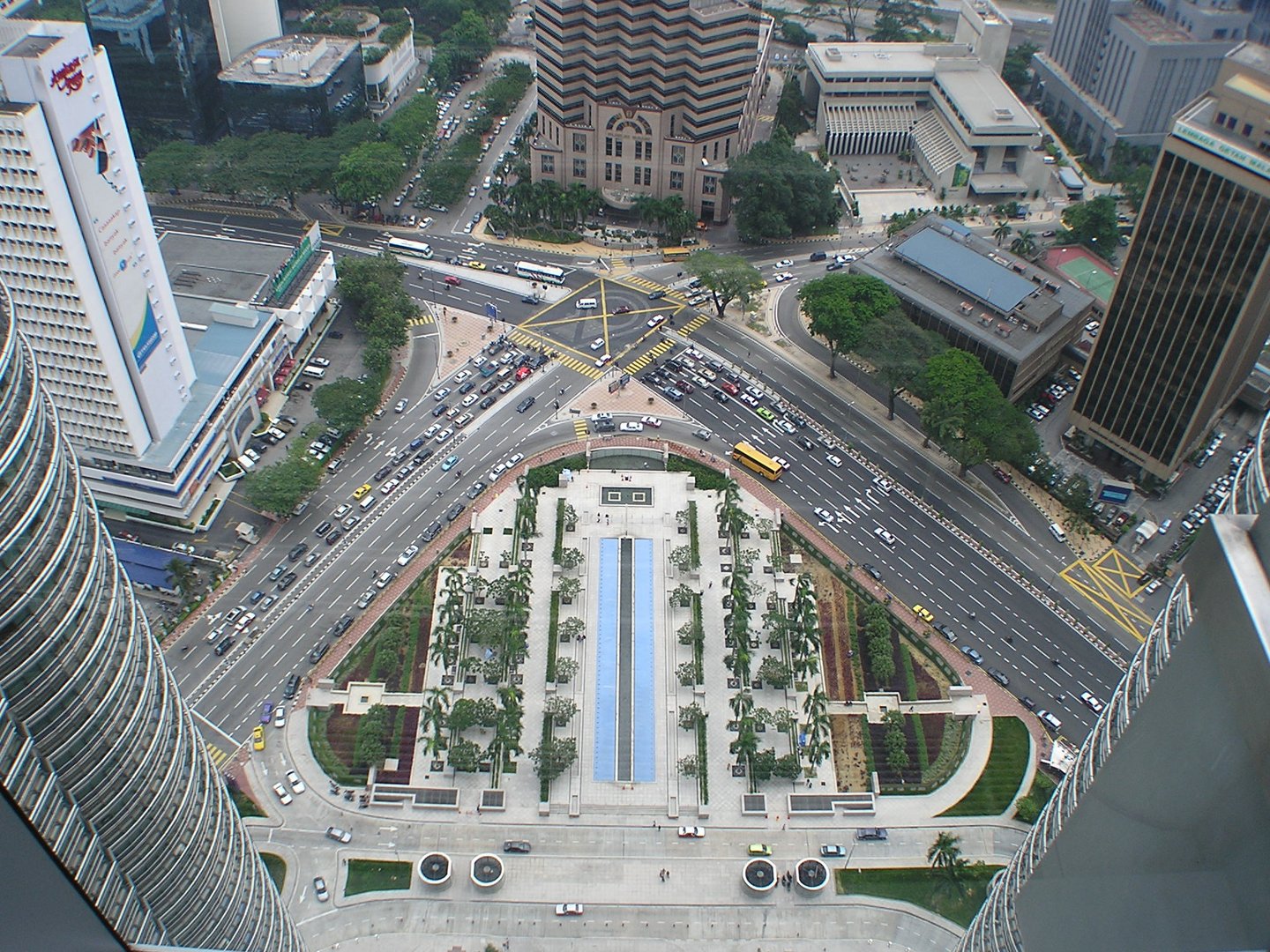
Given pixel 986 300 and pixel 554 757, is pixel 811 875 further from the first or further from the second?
pixel 986 300

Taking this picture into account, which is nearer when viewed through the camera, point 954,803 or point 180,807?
point 180,807

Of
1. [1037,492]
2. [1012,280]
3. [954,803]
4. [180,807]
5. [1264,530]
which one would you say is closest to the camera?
[1264,530]

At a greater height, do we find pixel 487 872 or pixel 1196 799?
pixel 1196 799

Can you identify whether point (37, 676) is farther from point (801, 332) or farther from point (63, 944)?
point (801, 332)

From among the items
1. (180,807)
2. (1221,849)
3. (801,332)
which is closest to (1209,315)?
(801,332)

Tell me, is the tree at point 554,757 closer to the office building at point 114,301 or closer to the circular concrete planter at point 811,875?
the circular concrete planter at point 811,875

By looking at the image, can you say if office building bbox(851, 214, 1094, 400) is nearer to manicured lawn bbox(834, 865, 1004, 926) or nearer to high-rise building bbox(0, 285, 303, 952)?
manicured lawn bbox(834, 865, 1004, 926)

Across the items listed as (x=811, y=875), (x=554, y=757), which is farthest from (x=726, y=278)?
(x=811, y=875)
